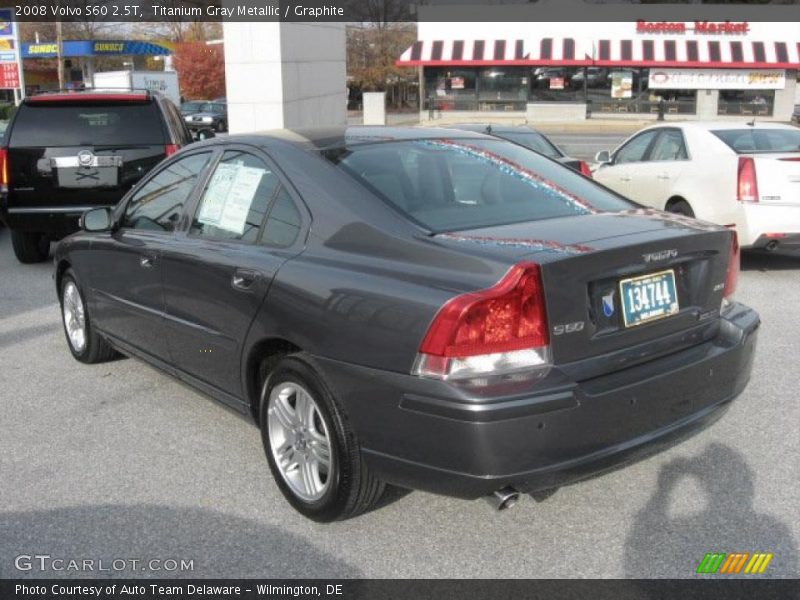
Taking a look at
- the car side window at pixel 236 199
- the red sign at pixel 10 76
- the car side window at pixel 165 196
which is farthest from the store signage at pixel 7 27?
the car side window at pixel 236 199

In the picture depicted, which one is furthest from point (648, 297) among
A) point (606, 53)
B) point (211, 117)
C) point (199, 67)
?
point (199, 67)

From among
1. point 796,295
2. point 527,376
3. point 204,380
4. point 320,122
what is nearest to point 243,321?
point 204,380

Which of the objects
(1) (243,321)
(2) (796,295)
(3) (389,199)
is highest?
(3) (389,199)

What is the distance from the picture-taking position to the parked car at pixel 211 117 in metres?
36.3

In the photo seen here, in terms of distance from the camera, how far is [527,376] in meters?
2.95

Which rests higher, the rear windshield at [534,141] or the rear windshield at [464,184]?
the rear windshield at [464,184]

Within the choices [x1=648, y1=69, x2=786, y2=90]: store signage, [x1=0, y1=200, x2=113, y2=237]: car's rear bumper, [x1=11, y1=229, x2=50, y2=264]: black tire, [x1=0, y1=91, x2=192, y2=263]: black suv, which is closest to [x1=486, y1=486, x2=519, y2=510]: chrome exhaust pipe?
[x1=0, y1=91, x2=192, y2=263]: black suv

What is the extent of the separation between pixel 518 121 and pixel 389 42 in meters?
23.8

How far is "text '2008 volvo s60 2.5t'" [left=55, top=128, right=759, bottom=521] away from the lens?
2.94 metres

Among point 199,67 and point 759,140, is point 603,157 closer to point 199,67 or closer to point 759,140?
point 759,140

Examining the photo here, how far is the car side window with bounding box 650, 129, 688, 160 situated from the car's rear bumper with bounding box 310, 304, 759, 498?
658 centimetres

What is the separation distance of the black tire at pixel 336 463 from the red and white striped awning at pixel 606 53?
3658 cm

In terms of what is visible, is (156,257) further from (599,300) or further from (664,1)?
(664,1)

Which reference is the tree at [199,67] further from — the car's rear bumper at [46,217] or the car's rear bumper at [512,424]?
the car's rear bumper at [512,424]
